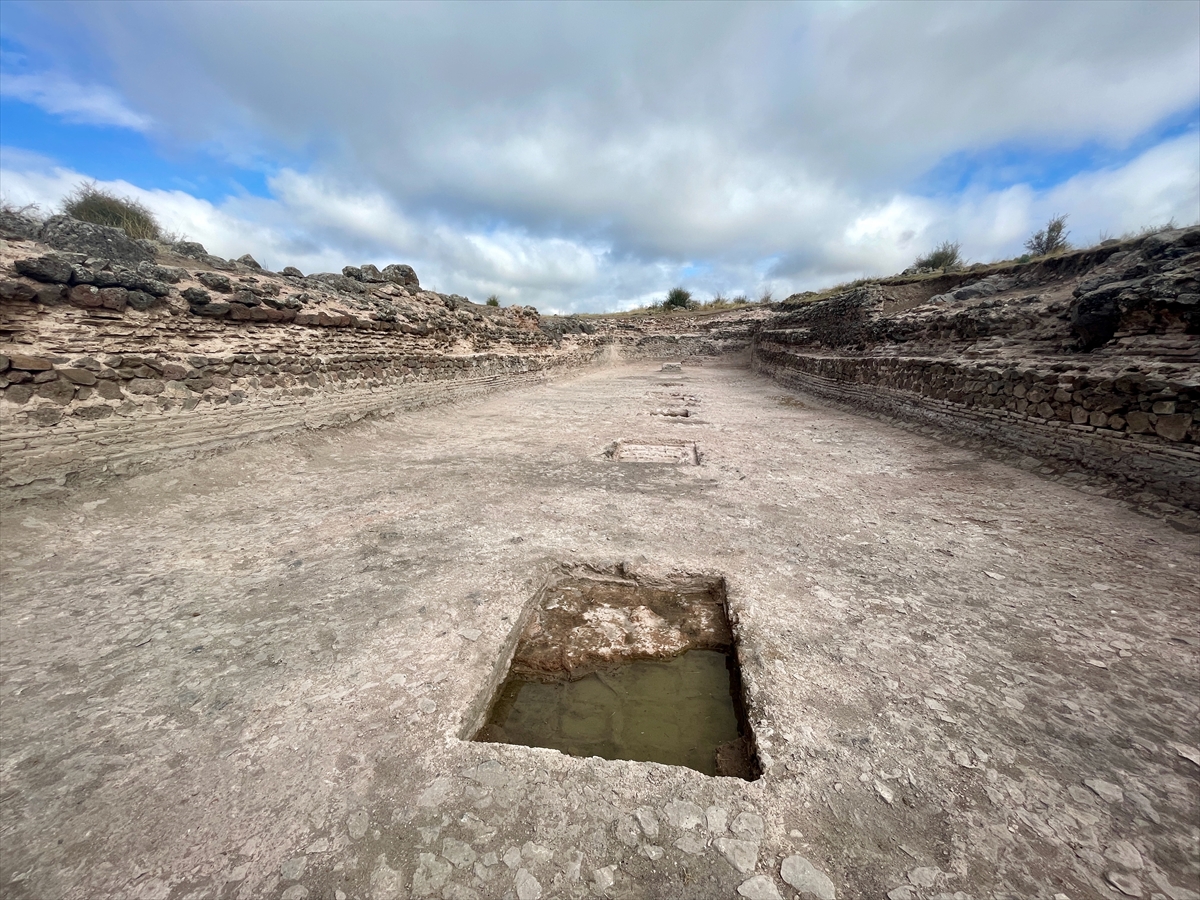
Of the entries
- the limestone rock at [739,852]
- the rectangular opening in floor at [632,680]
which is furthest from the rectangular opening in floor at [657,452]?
the limestone rock at [739,852]

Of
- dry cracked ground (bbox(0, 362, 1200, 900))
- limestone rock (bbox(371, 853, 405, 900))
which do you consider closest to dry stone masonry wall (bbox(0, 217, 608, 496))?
dry cracked ground (bbox(0, 362, 1200, 900))

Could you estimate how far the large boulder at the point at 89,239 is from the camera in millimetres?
5324

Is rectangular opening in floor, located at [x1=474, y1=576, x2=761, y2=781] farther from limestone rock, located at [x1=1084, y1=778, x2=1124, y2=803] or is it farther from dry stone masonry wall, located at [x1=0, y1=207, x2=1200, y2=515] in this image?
dry stone masonry wall, located at [x1=0, y1=207, x2=1200, y2=515]

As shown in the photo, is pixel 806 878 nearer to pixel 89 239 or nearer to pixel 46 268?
pixel 46 268

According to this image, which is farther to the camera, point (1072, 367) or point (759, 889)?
point (1072, 367)

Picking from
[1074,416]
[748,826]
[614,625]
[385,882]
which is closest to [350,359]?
[614,625]

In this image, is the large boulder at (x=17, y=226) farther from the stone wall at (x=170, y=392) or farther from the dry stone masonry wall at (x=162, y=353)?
the stone wall at (x=170, y=392)

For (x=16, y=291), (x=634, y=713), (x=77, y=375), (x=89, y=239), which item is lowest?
(x=634, y=713)

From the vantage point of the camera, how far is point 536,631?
2.85 metres

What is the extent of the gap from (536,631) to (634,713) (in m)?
0.83

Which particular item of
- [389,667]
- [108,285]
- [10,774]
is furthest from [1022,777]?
[108,285]

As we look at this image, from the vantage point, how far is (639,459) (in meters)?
6.50

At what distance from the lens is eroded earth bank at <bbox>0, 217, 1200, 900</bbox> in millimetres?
1538

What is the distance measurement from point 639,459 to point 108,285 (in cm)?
656
